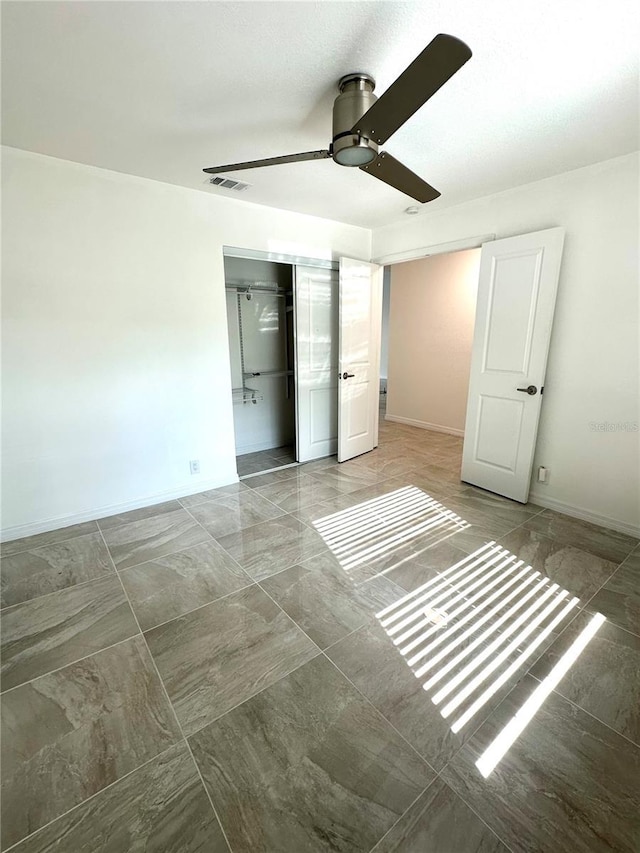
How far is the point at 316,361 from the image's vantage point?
160 inches

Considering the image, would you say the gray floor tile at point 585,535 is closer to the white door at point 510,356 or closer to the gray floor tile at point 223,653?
the white door at point 510,356

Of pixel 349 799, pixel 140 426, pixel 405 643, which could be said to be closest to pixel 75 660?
pixel 349 799

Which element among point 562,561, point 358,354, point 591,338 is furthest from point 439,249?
point 562,561

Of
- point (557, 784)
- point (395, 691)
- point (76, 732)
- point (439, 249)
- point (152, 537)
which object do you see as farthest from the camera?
point (439, 249)

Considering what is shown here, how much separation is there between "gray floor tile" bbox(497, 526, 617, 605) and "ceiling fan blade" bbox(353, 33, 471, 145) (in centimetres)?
249

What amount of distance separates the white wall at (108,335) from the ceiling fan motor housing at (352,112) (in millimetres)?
1745

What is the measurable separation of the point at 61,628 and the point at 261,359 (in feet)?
10.9

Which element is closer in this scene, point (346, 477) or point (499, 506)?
point (499, 506)

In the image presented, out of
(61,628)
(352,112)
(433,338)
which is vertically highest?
(352,112)

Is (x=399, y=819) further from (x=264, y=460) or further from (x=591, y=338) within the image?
(x=264, y=460)

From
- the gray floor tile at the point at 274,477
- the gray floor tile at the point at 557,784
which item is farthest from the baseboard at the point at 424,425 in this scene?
the gray floor tile at the point at 557,784

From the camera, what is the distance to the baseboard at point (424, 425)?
205 inches

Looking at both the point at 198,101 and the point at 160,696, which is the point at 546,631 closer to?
the point at 160,696

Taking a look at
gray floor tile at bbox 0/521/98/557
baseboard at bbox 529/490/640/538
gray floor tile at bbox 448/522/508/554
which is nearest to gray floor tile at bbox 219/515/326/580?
gray floor tile at bbox 448/522/508/554
